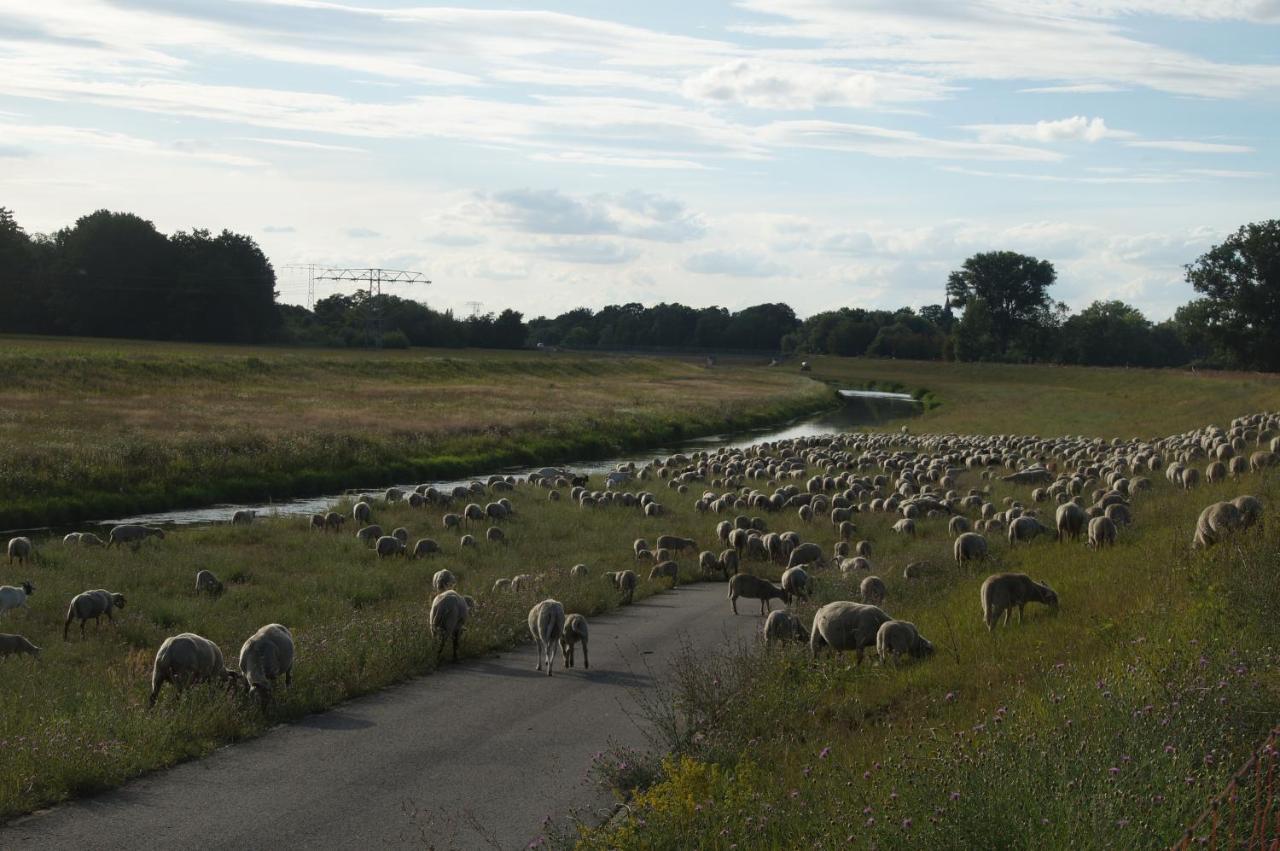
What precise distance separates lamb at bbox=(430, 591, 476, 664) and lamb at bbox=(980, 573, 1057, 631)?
708cm

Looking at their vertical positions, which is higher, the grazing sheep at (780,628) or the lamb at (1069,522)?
the lamb at (1069,522)

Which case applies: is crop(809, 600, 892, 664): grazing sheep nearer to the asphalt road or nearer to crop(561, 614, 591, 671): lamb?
the asphalt road

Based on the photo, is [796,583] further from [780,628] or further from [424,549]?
[424,549]

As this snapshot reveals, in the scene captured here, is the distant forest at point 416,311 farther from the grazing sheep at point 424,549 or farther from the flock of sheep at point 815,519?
the grazing sheep at point 424,549

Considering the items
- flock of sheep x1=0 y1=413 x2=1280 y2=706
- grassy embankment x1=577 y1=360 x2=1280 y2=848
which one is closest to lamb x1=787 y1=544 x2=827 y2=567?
flock of sheep x1=0 y1=413 x2=1280 y2=706

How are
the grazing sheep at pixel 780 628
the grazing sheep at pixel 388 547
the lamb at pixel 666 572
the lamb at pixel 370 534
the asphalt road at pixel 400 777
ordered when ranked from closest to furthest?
the asphalt road at pixel 400 777, the grazing sheep at pixel 780 628, the lamb at pixel 666 572, the grazing sheep at pixel 388 547, the lamb at pixel 370 534

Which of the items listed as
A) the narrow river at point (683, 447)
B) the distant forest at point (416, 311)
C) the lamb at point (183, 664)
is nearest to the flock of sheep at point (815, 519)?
the lamb at point (183, 664)

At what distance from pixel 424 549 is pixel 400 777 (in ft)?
47.5

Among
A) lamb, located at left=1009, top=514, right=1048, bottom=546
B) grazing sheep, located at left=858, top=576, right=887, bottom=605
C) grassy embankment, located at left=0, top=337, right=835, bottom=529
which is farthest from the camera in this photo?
grassy embankment, located at left=0, top=337, right=835, bottom=529

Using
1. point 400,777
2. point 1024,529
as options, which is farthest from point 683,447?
point 400,777

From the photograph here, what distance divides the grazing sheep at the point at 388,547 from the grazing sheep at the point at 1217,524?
51.7 feet

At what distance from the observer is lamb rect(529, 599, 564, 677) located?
16734mm

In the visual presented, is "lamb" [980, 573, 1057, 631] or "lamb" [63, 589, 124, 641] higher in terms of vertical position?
"lamb" [980, 573, 1057, 631]

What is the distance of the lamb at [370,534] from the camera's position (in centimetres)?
2838
